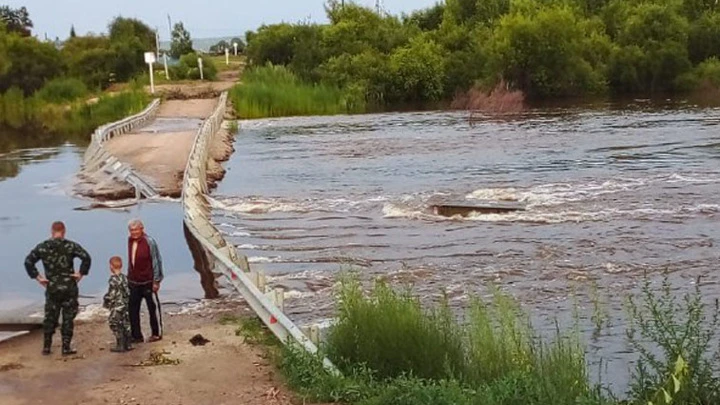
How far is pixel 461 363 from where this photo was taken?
9.81 metres

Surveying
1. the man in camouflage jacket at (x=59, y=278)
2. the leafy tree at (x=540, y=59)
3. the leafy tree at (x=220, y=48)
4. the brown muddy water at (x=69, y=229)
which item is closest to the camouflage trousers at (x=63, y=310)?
the man in camouflage jacket at (x=59, y=278)

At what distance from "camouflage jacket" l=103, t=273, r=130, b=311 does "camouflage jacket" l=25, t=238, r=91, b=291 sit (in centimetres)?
38

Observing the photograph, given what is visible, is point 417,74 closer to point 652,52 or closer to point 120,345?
point 652,52

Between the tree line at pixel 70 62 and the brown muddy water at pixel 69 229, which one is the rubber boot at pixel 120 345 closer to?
the brown muddy water at pixel 69 229

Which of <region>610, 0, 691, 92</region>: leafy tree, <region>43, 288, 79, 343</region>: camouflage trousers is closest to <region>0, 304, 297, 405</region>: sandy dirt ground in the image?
<region>43, 288, 79, 343</region>: camouflage trousers

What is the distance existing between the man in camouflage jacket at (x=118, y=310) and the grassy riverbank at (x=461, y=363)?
1.69 metres

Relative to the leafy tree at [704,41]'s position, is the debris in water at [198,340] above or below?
below

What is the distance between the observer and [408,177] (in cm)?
2884

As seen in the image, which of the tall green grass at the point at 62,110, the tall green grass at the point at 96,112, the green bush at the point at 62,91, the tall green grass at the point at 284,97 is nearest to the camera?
the tall green grass at the point at 96,112

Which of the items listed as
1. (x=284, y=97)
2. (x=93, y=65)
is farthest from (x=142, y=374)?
(x=93, y=65)

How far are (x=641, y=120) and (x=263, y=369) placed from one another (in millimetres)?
36763

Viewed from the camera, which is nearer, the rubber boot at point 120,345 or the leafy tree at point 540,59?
the rubber boot at point 120,345

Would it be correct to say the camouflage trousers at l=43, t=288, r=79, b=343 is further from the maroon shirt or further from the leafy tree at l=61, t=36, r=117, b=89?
the leafy tree at l=61, t=36, r=117, b=89

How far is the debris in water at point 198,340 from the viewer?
11551mm
